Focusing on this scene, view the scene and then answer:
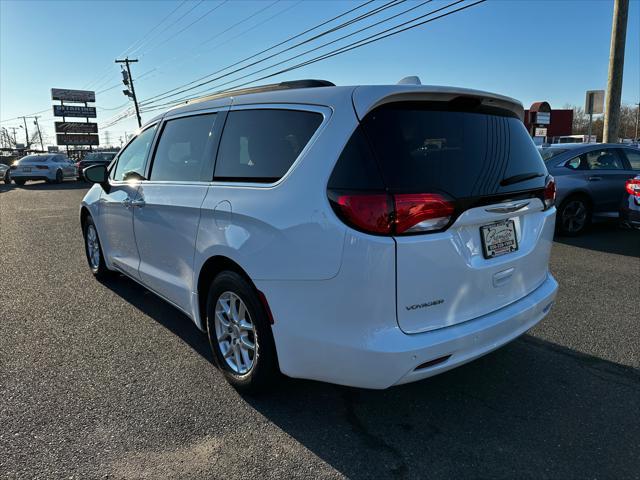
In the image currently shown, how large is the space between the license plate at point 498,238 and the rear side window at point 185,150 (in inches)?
70.5

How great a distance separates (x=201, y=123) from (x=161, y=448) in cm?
218

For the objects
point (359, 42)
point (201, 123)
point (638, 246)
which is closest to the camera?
point (201, 123)

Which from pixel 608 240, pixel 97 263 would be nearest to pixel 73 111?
pixel 97 263

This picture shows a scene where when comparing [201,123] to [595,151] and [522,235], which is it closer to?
[522,235]

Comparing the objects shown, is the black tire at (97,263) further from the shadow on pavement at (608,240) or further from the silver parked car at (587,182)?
the silver parked car at (587,182)

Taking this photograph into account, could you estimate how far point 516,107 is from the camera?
3.06m

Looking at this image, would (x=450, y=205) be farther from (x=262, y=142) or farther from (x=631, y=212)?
(x=631, y=212)

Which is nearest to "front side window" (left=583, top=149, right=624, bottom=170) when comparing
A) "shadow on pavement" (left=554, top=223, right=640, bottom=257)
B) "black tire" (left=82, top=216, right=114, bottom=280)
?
"shadow on pavement" (left=554, top=223, right=640, bottom=257)

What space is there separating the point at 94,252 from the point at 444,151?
4616mm

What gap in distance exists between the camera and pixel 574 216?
7891 millimetres

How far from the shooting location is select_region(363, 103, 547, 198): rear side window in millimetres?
2279

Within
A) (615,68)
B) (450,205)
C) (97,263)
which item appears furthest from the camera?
(615,68)

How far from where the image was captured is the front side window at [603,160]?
805 centimetres

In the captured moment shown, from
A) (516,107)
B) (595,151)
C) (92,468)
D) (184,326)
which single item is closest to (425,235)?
(516,107)
